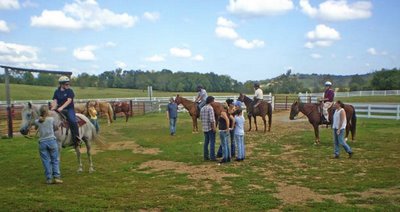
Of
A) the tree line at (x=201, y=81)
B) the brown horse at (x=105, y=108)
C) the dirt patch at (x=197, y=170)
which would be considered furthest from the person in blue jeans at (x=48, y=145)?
the tree line at (x=201, y=81)

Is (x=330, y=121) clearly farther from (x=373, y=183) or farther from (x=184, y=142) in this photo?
(x=373, y=183)

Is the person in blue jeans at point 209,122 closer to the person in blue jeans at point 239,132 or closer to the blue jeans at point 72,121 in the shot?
the person in blue jeans at point 239,132

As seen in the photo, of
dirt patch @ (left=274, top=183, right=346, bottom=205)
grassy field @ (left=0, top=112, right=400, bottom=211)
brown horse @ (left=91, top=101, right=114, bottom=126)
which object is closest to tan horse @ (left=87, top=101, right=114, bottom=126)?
brown horse @ (left=91, top=101, right=114, bottom=126)


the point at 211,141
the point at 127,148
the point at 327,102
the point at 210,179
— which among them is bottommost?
the point at 127,148

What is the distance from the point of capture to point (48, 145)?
888 centimetres

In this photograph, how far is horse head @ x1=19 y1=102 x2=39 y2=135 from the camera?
906 centimetres

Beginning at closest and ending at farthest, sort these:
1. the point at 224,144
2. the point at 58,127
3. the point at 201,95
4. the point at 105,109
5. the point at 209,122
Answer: the point at 58,127, the point at 224,144, the point at 209,122, the point at 201,95, the point at 105,109

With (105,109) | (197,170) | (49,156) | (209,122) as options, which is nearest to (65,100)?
(49,156)

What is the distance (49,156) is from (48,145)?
35cm

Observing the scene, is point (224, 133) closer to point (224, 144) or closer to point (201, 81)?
point (224, 144)

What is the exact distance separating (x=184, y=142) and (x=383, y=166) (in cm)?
811

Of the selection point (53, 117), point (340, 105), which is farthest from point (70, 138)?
point (340, 105)

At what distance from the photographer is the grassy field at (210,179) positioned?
7109 millimetres

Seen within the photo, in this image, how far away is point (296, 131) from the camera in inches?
760
